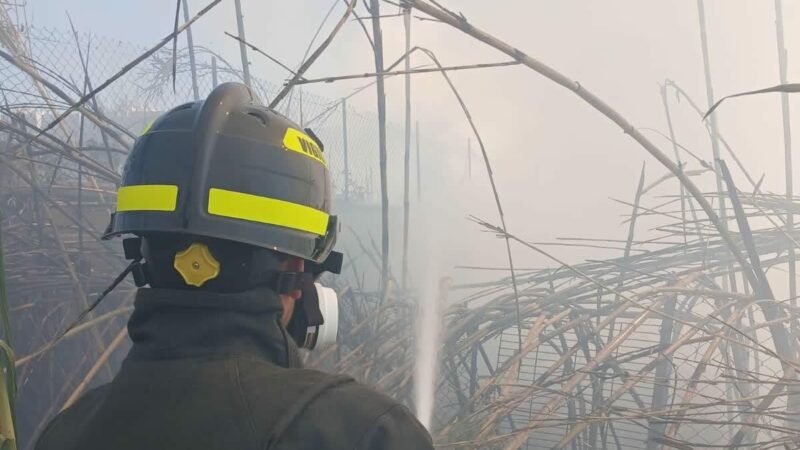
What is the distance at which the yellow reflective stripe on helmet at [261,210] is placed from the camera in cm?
126

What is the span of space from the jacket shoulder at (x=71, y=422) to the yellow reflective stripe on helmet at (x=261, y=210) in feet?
1.21

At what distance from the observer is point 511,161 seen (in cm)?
448

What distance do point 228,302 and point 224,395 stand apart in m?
0.16

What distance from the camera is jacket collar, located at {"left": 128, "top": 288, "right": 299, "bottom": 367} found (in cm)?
112

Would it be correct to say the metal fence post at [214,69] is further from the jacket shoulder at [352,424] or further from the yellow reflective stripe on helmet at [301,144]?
the jacket shoulder at [352,424]

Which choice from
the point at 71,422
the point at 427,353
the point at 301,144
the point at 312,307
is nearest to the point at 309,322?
the point at 312,307

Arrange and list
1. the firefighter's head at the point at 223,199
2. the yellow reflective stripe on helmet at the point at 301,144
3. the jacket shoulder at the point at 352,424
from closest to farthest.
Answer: the jacket shoulder at the point at 352,424, the firefighter's head at the point at 223,199, the yellow reflective stripe on helmet at the point at 301,144

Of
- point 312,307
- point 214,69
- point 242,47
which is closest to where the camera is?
point 312,307

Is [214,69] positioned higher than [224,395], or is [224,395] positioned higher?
[214,69]

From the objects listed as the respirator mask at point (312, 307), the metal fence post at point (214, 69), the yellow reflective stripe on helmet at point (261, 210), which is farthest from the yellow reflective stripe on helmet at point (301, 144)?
the metal fence post at point (214, 69)

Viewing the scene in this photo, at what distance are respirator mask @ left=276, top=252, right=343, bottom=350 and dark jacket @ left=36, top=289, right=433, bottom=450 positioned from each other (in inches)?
3.8

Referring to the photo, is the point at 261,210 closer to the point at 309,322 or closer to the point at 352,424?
the point at 309,322

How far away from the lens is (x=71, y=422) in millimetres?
1245

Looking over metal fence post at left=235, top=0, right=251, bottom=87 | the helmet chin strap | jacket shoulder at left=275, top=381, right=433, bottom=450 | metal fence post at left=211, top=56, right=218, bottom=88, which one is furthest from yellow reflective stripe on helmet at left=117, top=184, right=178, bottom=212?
metal fence post at left=211, top=56, right=218, bottom=88
